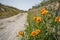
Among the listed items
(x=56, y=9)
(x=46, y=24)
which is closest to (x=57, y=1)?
(x=56, y=9)

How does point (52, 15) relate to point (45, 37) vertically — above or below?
above

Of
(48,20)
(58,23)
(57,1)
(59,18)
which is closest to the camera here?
(59,18)

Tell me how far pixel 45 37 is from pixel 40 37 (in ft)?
0.44

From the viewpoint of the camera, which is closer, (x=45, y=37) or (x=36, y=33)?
(x=36, y=33)

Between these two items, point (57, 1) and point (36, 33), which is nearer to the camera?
point (36, 33)

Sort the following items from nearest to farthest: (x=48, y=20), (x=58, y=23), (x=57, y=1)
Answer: (x=58, y=23) < (x=48, y=20) < (x=57, y=1)

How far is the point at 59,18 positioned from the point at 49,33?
631 millimetres

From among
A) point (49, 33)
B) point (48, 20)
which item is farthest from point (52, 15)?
point (49, 33)

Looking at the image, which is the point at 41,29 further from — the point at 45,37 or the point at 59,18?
the point at 59,18

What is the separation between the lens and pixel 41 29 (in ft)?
19.8

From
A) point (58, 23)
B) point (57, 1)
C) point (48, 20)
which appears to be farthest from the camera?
point (57, 1)

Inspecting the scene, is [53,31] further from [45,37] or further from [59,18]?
[59,18]

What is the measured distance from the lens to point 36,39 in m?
5.89

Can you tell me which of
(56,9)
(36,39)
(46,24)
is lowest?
(36,39)
